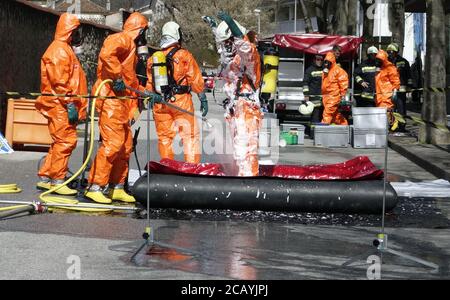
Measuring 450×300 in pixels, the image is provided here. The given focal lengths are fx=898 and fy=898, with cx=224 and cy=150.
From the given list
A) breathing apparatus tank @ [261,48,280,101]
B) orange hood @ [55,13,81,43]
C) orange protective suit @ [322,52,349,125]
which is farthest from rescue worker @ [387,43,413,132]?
orange hood @ [55,13,81,43]

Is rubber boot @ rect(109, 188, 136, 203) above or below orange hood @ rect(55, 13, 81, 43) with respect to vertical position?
below

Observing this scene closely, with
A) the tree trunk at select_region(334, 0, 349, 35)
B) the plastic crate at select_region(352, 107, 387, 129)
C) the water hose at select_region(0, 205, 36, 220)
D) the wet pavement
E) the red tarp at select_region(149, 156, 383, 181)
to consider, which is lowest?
the wet pavement

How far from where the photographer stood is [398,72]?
66.1 feet

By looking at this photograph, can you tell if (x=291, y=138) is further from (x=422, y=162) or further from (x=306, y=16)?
(x=306, y=16)

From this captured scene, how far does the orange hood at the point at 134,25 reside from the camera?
962cm

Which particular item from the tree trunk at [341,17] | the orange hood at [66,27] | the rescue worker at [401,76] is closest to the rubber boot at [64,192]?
the orange hood at [66,27]

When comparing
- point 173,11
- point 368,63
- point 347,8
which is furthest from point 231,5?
point 368,63

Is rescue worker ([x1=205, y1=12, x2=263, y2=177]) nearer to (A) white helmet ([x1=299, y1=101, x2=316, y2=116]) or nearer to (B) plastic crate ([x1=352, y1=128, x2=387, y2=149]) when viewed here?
(B) plastic crate ([x1=352, y1=128, x2=387, y2=149])

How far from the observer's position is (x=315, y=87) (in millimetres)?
19422

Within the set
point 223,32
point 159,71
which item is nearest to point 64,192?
point 159,71

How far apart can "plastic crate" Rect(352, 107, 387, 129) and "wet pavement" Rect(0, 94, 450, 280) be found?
7241 millimetres

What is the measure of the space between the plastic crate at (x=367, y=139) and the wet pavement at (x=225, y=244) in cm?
740

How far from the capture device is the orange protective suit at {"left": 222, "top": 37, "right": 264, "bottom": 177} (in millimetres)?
9836

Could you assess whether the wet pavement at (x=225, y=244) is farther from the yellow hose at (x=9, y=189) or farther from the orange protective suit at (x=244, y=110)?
the orange protective suit at (x=244, y=110)
